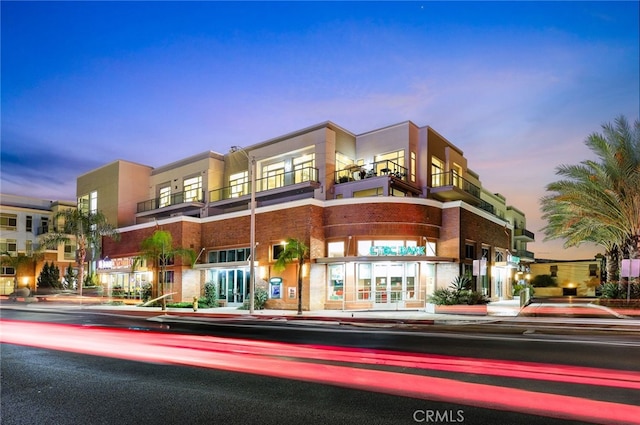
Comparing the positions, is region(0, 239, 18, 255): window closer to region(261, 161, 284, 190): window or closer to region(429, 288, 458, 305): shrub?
region(261, 161, 284, 190): window

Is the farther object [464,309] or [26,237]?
[26,237]

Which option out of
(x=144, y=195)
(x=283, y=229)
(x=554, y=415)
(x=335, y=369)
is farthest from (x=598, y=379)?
(x=144, y=195)

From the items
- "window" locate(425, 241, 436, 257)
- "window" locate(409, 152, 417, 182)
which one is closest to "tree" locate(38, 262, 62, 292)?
"window" locate(409, 152, 417, 182)

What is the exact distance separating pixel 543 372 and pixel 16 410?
8.80 metres

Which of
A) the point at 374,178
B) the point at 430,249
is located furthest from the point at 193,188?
the point at 430,249

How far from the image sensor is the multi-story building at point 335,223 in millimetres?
29188

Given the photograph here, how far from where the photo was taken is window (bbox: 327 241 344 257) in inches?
1184

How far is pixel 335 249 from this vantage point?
3039 centimetres

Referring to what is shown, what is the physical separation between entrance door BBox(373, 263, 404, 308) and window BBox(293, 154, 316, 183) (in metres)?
9.00

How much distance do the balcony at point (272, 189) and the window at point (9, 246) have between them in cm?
4274

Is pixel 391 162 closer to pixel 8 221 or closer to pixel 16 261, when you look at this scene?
pixel 16 261

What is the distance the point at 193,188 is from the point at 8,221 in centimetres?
4041

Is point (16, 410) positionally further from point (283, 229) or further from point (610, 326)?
point (283, 229)

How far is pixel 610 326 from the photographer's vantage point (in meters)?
19.2
